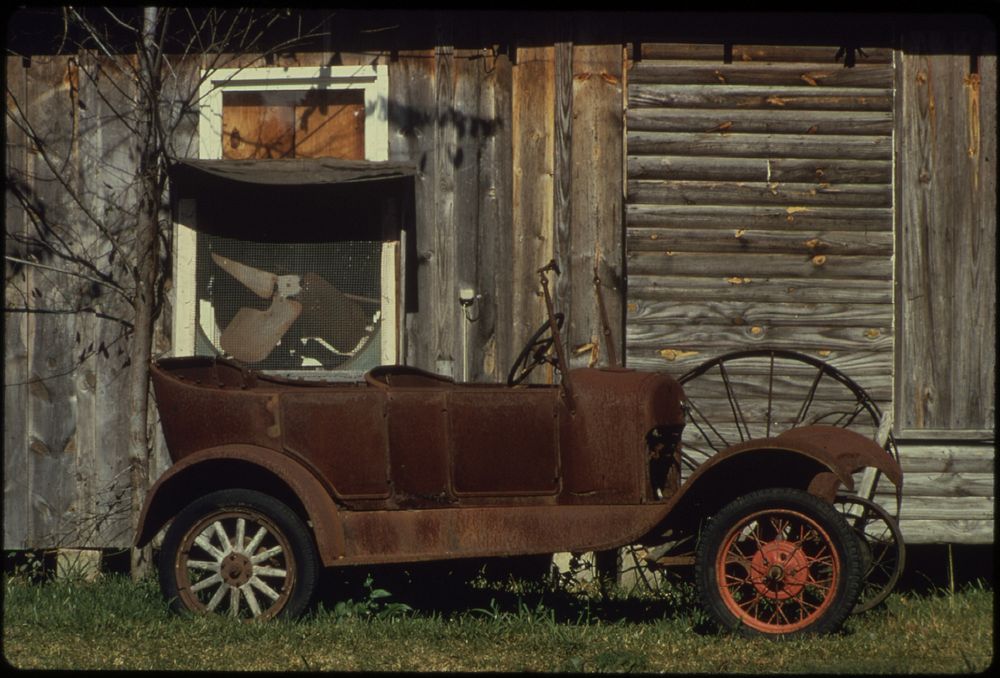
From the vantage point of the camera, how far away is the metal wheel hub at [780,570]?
224 inches

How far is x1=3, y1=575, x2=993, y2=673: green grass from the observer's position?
529 centimetres

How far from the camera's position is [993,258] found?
7570 millimetres

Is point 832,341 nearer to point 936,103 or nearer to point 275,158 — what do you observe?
point 936,103

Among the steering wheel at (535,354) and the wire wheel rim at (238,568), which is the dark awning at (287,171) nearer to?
the steering wheel at (535,354)

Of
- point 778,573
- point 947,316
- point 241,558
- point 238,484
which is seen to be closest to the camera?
point 778,573

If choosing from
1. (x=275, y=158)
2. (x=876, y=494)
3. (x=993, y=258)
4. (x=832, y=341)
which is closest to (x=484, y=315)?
(x=275, y=158)

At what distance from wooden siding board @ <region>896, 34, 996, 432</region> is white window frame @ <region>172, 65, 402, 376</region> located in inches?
125

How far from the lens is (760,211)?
25.1 feet

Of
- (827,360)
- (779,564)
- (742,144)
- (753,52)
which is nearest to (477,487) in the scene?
(779,564)

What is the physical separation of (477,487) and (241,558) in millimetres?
1228

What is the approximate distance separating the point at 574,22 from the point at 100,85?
10.1 feet

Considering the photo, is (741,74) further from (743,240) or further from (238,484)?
(238,484)

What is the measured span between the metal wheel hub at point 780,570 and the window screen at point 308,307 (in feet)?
9.59

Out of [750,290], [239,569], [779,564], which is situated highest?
[750,290]
